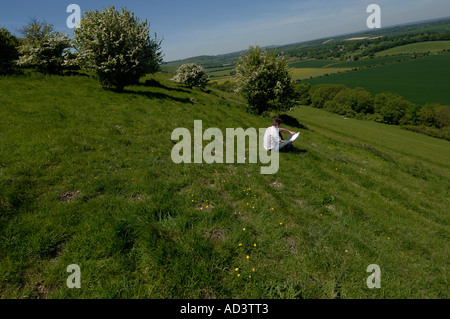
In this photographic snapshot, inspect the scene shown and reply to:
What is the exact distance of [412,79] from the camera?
111 metres

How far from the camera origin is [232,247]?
15.1 feet

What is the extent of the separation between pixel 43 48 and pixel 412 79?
156 m

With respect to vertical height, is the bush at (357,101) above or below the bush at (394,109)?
above

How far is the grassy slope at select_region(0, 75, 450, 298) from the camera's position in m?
3.79

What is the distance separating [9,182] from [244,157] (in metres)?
8.34

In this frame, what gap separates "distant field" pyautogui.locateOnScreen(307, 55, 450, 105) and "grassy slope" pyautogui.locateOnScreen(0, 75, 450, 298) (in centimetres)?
10952

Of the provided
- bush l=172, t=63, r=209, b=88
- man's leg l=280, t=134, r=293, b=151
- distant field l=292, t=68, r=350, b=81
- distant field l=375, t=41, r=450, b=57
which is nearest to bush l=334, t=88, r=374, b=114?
distant field l=292, t=68, r=350, b=81

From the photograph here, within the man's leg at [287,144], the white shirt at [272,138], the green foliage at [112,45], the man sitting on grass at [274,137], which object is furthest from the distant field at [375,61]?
the white shirt at [272,138]

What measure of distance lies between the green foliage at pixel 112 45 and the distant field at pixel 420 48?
234731 mm

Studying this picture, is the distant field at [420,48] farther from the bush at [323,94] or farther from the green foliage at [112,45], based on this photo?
the green foliage at [112,45]

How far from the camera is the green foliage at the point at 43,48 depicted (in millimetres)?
19933

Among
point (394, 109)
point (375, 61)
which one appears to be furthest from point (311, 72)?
point (394, 109)

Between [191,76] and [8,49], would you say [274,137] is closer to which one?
[8,49]
